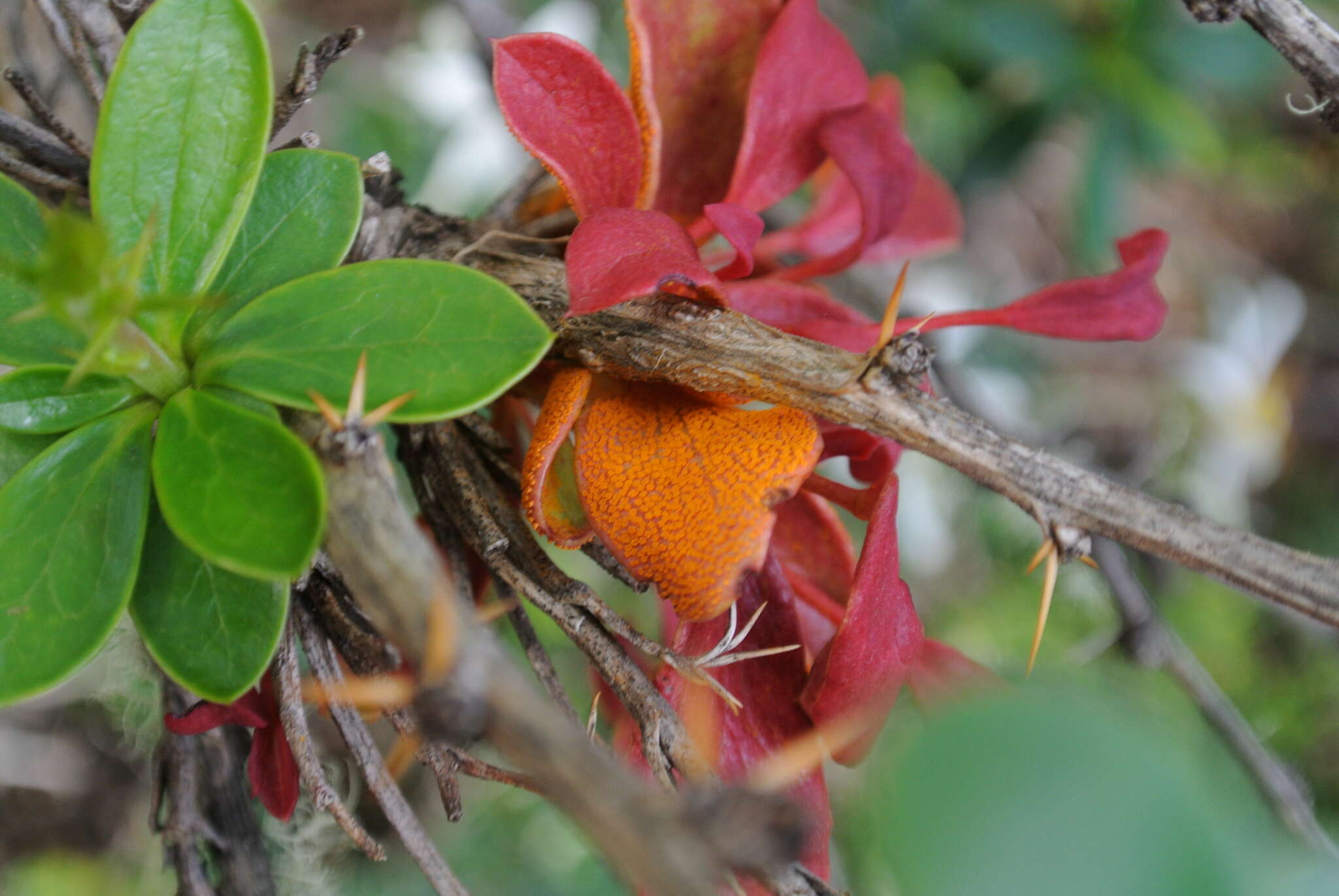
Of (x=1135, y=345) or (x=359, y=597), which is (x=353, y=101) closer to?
(x=359, y=597)

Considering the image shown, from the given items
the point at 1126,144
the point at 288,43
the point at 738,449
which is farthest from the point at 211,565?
the point at 288,43

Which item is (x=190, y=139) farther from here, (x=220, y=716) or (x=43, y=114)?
(x=220, y=716)

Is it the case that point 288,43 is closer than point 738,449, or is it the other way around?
point 738,449

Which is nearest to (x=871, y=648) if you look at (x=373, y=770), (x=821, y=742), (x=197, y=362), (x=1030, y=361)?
(x=821, y=742)

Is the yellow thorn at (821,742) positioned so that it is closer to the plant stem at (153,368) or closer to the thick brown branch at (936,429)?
the thick brown branch at (936,429)

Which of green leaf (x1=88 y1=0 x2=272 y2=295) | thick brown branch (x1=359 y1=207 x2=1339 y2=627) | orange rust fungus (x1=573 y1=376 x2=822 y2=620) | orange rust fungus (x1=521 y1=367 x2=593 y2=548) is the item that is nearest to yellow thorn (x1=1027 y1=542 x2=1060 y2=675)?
thick brown branch (x1=359 y1=207 x2=1339 y2=627)

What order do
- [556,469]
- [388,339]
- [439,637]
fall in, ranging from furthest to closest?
1. [556,469]
2. [388,339]
3. [439,637]

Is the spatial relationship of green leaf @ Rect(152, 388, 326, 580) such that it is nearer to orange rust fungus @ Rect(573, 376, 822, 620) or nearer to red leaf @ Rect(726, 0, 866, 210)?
orange rust fungus @ Rect(573, 376, 822, 620)

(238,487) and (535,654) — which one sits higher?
(238,487)
